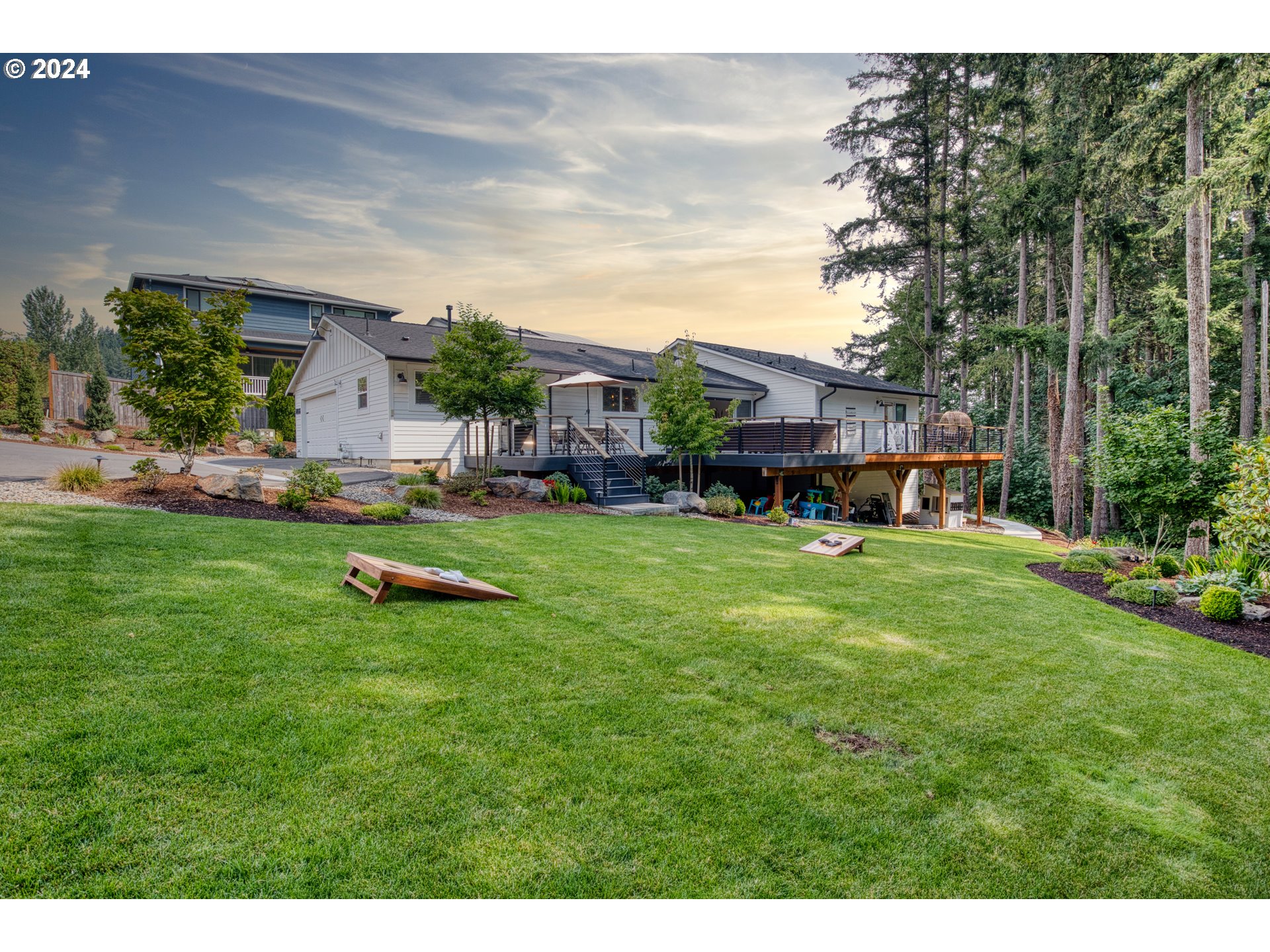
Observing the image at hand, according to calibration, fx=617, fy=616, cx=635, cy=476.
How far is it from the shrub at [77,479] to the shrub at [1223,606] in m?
12.7

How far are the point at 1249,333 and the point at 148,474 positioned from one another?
2744 cm

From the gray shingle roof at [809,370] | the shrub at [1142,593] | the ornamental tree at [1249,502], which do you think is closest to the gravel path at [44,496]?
the shrub at [1142,593]

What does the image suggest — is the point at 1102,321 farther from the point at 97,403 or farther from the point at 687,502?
the point at 97,403

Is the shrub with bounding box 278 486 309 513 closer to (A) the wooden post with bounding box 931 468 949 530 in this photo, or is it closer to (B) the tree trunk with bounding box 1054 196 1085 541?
(B) the tree trunk with bounding box 1054 196 1085 541

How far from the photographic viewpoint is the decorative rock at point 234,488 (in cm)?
870

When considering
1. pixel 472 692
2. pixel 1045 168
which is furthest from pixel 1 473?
pixel 1045 168

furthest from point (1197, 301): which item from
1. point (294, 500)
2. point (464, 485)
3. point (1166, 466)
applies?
point (294, 500)

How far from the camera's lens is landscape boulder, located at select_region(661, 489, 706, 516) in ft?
42.5

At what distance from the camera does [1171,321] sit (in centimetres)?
1772

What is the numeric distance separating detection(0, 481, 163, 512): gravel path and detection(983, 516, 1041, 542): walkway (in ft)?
58.5

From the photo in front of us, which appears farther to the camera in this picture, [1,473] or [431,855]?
[1,473]

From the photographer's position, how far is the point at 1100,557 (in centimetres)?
827
